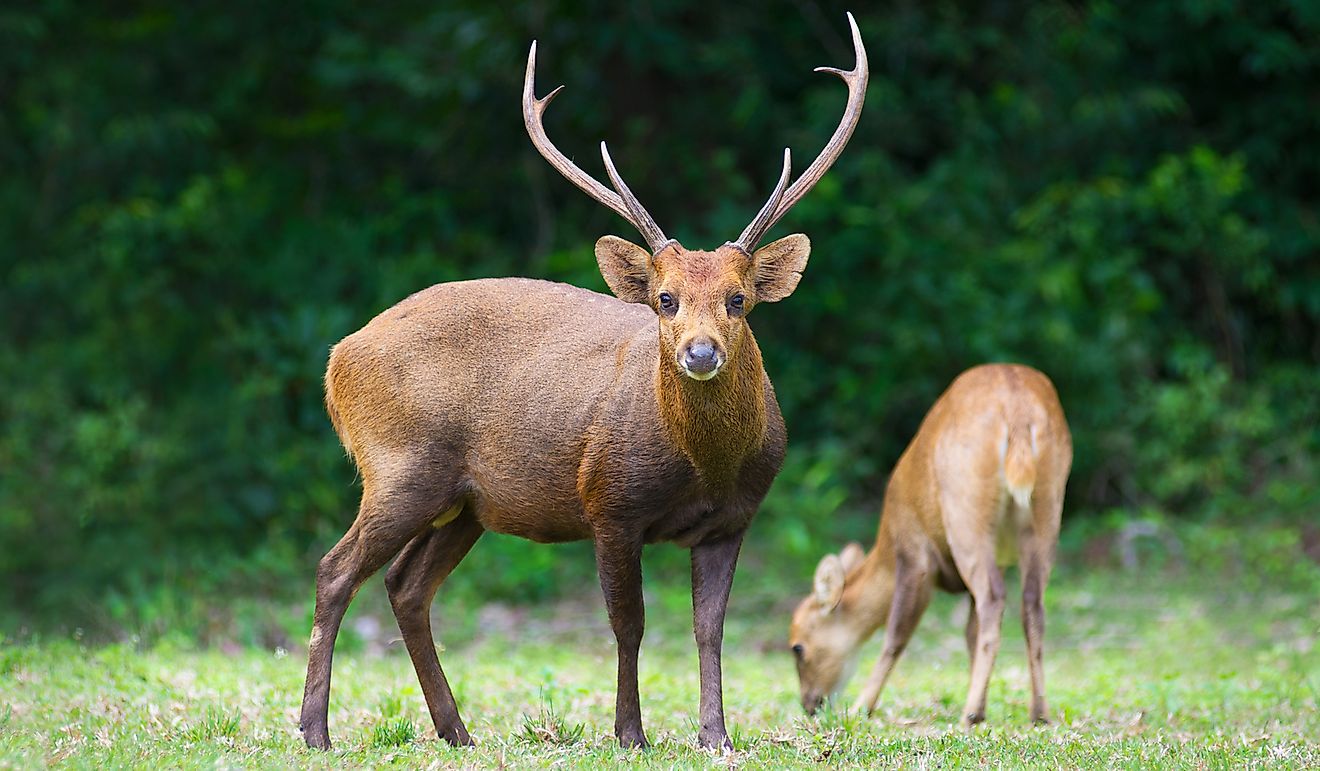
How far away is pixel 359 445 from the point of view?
621 centimetres

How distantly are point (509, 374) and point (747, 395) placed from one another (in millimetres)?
931

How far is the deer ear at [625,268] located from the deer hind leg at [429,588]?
41.3 inches

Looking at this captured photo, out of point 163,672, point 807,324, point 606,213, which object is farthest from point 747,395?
point 606,213

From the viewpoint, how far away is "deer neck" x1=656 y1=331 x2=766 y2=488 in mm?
5590

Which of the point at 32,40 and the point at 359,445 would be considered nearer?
the point at 359,445

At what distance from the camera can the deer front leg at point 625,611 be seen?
579cm

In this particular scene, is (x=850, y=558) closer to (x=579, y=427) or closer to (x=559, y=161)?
(x=579, y=427)

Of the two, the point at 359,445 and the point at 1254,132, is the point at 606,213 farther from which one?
the point at 359,445

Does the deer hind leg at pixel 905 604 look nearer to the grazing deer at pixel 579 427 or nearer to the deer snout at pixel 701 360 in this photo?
the grazing deer at pixel 579 427

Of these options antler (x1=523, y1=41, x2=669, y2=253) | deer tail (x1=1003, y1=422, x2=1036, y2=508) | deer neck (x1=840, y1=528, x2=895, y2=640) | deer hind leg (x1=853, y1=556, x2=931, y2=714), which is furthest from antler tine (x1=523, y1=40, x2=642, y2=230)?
deer neck (x1=840, y1=528, x2=895, y2=640)

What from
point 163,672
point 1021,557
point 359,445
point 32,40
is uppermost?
point 32,40

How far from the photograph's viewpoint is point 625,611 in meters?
5.87

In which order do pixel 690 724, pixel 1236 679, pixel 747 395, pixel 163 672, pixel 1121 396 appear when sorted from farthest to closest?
pixel 1121 396
pixel 1236 679
pixel 163 672
pixel 690 724
pixel 747 395

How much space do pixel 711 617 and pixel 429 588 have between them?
45.4 inches
